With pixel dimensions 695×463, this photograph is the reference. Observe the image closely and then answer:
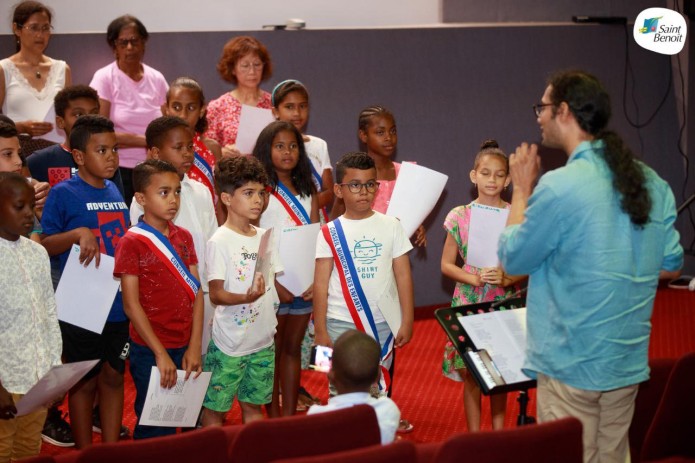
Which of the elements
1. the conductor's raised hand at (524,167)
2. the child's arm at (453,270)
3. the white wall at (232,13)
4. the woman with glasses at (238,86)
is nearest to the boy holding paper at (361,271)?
the child's arm at (453,270)

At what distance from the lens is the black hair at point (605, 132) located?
2.75 m

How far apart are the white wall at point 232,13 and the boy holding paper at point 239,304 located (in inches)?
107

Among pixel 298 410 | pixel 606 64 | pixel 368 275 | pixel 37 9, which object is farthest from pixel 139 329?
pixel 606 64

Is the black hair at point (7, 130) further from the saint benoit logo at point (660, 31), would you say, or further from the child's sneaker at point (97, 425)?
the saint benoit logo at point (660, 31)

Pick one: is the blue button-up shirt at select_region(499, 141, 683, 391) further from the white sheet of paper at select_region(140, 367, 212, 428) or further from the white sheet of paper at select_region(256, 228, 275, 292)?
the white sheet of paper at select_region(140, 367, 212, 428)

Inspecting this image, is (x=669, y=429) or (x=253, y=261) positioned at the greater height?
(x=253, y=261)

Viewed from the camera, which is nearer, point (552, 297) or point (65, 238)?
point (552, 297)

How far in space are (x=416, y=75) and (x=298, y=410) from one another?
2947 mm

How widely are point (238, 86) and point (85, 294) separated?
215cm

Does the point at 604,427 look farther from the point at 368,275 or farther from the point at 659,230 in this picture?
the point at 368,275

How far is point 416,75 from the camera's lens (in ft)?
22.6

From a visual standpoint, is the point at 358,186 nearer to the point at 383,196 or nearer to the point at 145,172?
the point at 383,196

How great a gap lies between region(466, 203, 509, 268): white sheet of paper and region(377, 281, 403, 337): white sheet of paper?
0.41 m

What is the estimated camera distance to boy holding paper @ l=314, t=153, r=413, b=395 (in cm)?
407
